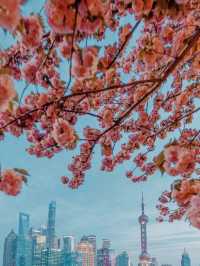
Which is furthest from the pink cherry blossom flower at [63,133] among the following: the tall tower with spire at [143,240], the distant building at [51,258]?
the distant building at [51,258]

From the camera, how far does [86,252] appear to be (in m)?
146

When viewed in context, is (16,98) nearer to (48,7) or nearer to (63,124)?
(48,7)

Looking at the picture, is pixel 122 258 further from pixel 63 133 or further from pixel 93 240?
pixel 63 133

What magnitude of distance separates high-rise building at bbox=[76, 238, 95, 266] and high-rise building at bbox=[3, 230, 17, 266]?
91.0ft

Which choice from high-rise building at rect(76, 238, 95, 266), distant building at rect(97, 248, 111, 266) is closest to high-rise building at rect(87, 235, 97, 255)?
high-rise building at rect(76, 238, 95, 266)

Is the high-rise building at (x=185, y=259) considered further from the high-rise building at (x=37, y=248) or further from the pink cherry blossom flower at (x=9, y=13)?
the pink cherry blossom flower at (x=9, y=13)

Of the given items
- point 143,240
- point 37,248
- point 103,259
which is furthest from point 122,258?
point 143,240

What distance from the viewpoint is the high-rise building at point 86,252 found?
14255 centimetres

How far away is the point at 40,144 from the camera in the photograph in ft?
11.5

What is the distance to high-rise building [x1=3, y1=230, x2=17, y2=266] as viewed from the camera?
13850 cm

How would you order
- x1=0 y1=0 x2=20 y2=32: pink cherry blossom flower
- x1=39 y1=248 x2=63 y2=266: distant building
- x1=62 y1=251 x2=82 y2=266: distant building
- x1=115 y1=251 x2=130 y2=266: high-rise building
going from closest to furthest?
x1=0 y1=0 x2=20 y2=32: pink cherry blossom flower, x1=62 y1=251 x2=82 y2=266: distant building, x1=39 y1=248 x2=63 y2=266: distant building, x1=115 y1=251 x2=130 y2=266: high-rise building

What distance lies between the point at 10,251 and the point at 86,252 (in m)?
32.8

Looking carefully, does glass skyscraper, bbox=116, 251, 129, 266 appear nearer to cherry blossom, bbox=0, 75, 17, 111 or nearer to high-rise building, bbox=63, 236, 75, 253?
high-rise building, bbox=63, 236, 75, 253

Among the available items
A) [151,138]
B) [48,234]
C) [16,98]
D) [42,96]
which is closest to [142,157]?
[151,138]
